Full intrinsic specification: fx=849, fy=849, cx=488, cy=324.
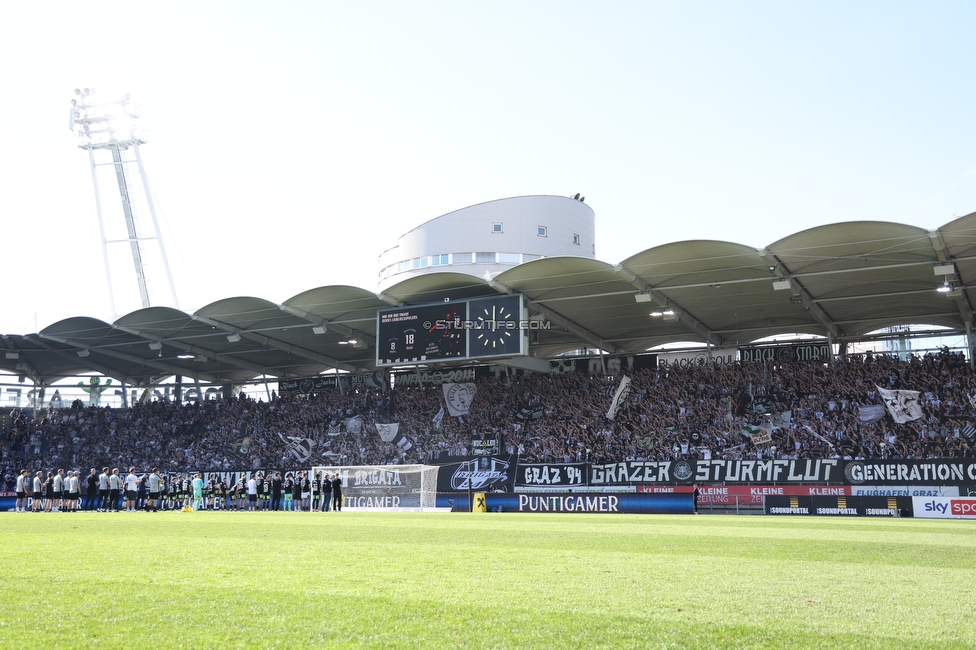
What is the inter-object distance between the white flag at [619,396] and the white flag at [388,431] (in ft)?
35.3

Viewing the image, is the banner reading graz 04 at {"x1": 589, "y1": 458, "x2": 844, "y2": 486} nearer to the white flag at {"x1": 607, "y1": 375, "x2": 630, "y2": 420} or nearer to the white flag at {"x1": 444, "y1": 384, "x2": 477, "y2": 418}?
the white flag at {"x1": 607, "y1": 375, "x2": 630, "y2": 420}

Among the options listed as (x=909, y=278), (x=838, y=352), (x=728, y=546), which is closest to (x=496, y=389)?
(x=838, y=352)

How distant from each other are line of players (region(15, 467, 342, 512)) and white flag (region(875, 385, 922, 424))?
20.5m

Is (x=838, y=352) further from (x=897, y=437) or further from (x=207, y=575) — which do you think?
(x=207, y=575)

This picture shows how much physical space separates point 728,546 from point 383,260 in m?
49.3

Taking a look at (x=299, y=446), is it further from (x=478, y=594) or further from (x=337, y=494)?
(x=478, y=594)

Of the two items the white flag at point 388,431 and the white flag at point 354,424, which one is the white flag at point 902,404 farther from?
the white flag at point 354,424

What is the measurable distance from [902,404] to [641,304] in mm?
10344

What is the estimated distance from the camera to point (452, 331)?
111 ft

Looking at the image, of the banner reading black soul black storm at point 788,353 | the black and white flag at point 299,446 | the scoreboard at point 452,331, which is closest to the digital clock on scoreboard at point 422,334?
the scoreboard at point 452,331

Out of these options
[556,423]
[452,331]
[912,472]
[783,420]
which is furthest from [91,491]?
[912,472]

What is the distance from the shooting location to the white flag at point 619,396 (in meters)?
36.9

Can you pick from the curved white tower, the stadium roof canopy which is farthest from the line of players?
the curved white tower

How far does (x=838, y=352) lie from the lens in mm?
37781
